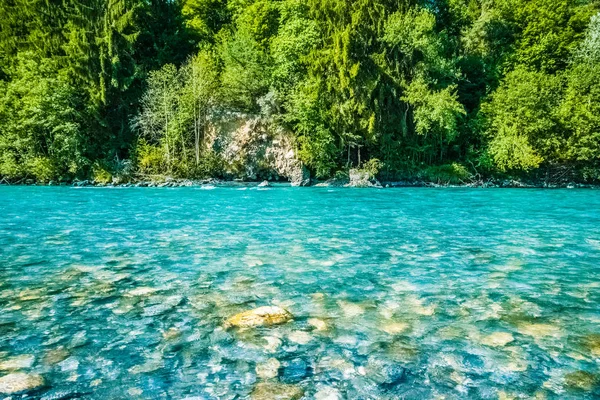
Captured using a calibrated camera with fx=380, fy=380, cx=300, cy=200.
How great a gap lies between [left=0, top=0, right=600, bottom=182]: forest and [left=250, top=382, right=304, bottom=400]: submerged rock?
3026cm

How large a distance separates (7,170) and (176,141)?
13574mm

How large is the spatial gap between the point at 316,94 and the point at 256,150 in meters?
7.24

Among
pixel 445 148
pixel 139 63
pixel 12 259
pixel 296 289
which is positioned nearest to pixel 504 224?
pixel 296 289

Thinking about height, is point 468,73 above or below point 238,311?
above

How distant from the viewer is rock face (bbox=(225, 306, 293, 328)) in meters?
4.34

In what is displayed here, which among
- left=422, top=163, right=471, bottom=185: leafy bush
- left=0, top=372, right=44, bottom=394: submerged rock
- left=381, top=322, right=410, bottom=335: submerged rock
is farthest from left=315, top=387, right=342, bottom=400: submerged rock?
Answer: left=422, top=163, right=471, bottom=185: leafy bush

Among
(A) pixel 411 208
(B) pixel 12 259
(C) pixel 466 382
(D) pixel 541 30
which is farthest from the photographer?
(D) pixel 541 30

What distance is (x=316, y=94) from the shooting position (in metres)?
33.0

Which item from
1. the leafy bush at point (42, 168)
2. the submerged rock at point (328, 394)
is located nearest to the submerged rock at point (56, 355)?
the submerged rock at point (328, 394)

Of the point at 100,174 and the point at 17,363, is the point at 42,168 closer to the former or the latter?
the point at 100,174

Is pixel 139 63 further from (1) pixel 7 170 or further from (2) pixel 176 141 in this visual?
(1) pixel 7 170

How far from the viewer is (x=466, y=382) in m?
3.17

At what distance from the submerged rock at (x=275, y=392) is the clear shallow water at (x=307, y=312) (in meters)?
0.02

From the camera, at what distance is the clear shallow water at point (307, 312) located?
10.5 ft
